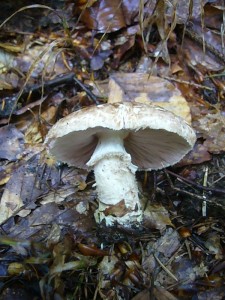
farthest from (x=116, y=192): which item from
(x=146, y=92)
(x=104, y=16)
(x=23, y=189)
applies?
(x=104, y=16)

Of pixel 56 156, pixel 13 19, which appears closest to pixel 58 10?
pixel 13 19

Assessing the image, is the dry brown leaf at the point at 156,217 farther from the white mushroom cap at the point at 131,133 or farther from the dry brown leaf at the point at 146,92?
the dry brown leaf at the point at 146,92

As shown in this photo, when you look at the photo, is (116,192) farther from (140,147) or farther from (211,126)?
(211,126)

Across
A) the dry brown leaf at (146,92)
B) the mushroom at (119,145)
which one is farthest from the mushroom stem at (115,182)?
the dry brown leaf at (146,92)

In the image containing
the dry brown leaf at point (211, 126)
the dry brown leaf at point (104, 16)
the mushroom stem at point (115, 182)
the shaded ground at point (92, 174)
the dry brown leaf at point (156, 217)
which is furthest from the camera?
the dry brown leaf at point (104, 16)

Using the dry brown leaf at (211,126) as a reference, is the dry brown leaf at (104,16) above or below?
above

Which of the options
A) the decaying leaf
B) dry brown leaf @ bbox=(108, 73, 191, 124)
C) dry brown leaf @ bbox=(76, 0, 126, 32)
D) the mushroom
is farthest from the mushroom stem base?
dry brown leaf @ bbox=(76, 0, 126, 32)

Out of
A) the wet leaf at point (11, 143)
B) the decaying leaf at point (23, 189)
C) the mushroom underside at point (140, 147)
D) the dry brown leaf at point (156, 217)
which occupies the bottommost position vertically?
the dry brown leaf at point (156, 217)
